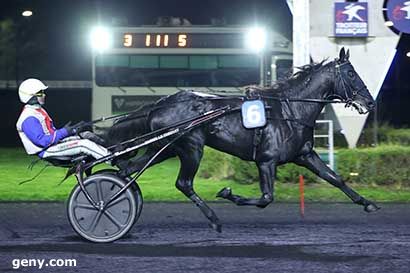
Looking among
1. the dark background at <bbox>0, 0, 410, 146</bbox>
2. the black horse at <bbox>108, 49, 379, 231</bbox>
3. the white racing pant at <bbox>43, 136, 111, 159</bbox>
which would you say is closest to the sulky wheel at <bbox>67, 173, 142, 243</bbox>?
the white racing pant at <bbox>43, 136, 111, 159</bbox>

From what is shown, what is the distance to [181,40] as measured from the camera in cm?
1933

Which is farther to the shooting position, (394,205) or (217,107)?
(394,205)

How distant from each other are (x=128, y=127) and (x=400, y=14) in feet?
24.2

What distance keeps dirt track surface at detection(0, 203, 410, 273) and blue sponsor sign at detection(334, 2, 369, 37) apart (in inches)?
176

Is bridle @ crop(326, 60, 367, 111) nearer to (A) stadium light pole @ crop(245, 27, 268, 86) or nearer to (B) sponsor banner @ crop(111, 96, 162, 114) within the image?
(A) stadium light pole @ crop(245, 27, 268, 86)

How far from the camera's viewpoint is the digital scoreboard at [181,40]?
1928cm

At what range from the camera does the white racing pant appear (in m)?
7.91

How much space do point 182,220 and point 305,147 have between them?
6.73 feet

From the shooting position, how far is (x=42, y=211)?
10.6 meters

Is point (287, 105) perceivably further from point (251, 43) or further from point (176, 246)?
point (251, 43)

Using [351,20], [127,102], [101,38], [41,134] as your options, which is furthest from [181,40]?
[41,134]

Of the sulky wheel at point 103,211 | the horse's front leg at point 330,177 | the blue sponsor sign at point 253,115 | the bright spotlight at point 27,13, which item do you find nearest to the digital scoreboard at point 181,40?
the horse's front leg at point 330,177

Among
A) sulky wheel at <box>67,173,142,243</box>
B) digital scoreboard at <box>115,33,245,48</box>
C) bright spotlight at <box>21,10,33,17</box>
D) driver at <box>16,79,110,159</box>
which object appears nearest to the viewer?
driver at <box>16,79,110,159</box>

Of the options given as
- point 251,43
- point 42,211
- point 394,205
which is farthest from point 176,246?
point 251,43
